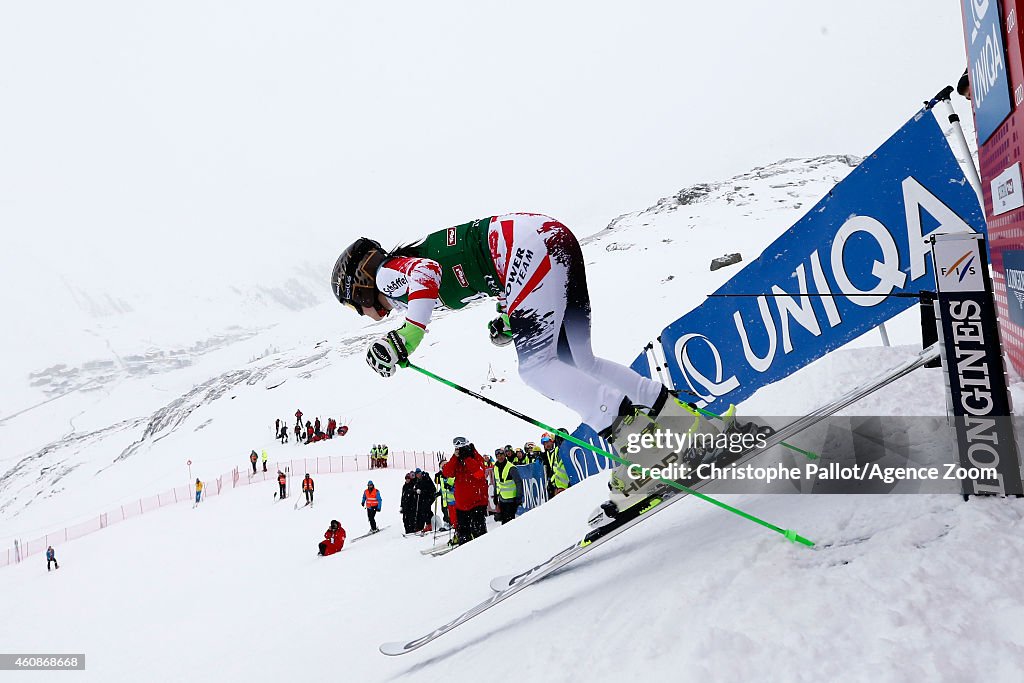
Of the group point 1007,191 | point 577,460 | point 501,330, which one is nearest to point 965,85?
point 1007,191

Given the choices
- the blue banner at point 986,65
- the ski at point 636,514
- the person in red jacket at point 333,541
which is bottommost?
the person in red jacket at point 333,541

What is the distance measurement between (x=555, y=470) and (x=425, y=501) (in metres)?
2.15

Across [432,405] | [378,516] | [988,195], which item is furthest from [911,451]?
[432,405]

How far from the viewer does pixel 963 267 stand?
186cm

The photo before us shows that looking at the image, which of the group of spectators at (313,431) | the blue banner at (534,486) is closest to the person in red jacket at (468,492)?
the blue banner at (534,486)

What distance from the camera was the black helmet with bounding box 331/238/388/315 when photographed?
10.7 feet

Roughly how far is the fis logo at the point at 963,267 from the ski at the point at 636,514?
2.18ft

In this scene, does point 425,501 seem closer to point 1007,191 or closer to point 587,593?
point 587,593

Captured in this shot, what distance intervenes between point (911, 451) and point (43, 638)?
1025cm

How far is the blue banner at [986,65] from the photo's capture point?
9.98ft

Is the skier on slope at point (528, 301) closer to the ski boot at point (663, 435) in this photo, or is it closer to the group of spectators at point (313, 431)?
the ski boot at point (663, 435)

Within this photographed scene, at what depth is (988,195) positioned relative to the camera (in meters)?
3.59

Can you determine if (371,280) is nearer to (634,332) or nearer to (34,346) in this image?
(634,332)

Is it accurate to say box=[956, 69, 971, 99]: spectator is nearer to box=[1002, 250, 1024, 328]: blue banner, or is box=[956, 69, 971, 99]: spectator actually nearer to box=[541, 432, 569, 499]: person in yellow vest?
box=[1002, 250, 1024, 328]: blue banner
